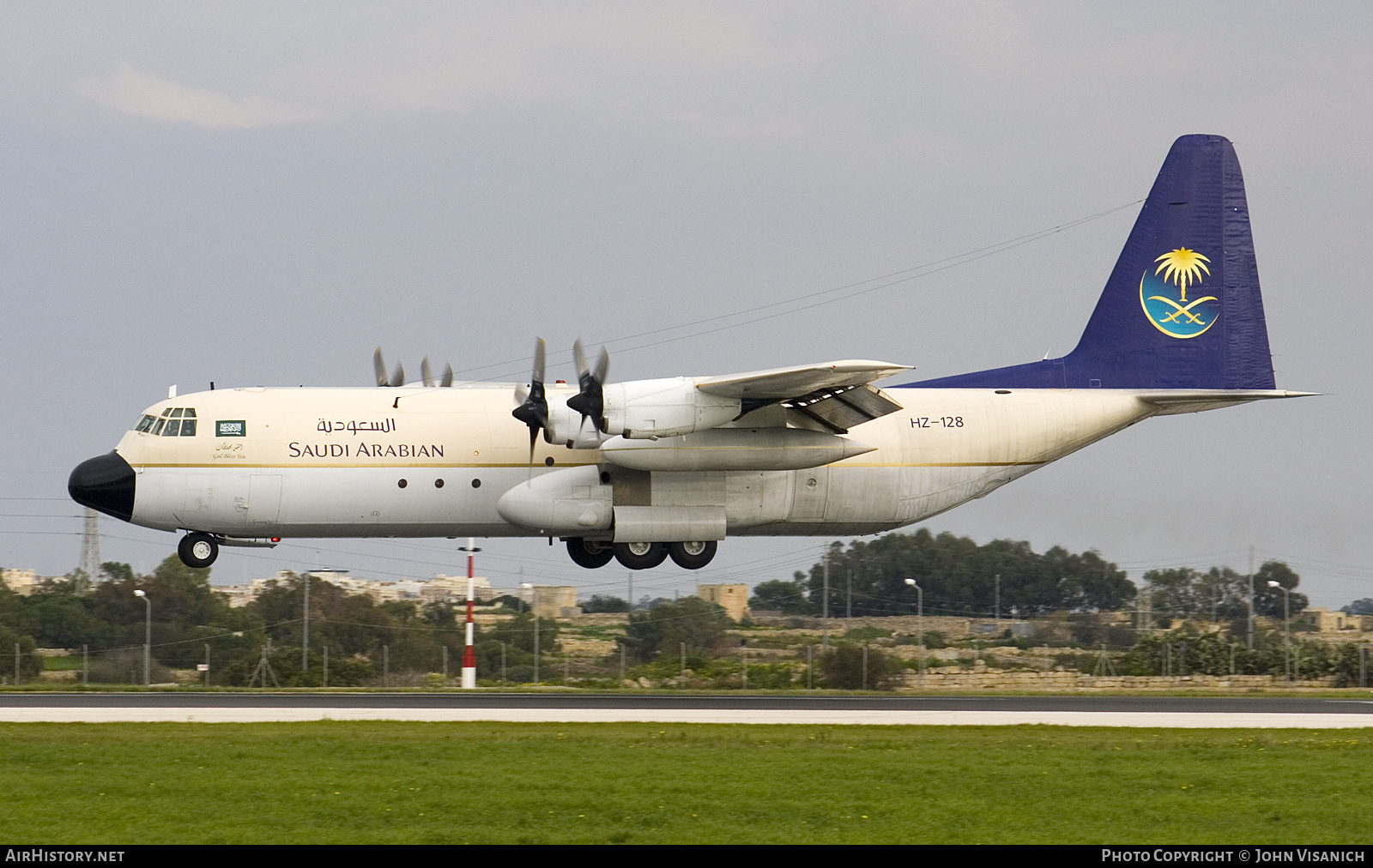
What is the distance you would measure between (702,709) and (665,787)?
9.28 metres

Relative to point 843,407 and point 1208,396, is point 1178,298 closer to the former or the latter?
point 1208,396

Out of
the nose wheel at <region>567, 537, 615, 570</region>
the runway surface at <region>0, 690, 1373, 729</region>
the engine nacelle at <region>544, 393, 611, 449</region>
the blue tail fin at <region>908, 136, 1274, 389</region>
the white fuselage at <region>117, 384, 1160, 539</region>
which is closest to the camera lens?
the runway surface at <region>0, 690, 1373, 729</region>

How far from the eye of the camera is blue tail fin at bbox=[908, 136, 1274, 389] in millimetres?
29234

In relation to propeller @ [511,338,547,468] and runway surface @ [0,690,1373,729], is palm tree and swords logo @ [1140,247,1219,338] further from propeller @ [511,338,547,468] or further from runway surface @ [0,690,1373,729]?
propeller @ [511,338,547,468]

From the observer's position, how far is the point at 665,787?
47.7 ft

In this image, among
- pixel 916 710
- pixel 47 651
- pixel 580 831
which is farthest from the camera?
pixel 47 651

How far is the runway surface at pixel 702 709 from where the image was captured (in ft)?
70.6

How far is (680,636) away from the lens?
45906mm

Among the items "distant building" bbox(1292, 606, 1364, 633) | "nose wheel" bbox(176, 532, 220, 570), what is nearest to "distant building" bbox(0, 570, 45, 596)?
"nose wheel" bbox(176, 532, 220, 570)

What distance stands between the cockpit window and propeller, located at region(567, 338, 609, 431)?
7058 millimetres

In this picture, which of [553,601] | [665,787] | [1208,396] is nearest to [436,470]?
[665,787]
